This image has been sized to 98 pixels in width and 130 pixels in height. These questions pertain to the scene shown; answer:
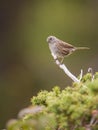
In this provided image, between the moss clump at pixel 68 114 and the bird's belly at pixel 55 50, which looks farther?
the bird's belly at pixel 55 50

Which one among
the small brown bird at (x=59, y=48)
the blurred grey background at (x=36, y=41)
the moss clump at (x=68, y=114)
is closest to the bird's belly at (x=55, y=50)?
the small brown bird at (x=59, y=48)

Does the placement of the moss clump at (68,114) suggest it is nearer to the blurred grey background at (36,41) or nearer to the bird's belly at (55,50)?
the bird's belly at (55,50)

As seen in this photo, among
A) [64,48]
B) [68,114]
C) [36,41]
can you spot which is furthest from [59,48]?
[36,41]

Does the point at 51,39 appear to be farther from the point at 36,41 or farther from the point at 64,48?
the point at 36,41

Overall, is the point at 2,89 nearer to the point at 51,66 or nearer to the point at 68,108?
the point at 51,66

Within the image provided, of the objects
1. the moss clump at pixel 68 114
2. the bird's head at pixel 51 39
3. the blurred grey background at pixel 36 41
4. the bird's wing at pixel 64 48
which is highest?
the blurred grey background at pixel 36 41

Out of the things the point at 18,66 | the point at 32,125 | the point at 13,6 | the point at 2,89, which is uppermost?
the point at 13,6

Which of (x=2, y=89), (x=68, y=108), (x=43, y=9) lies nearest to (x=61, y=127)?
(x=68, y=108)

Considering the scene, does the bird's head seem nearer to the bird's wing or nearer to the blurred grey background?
the bird's wing
